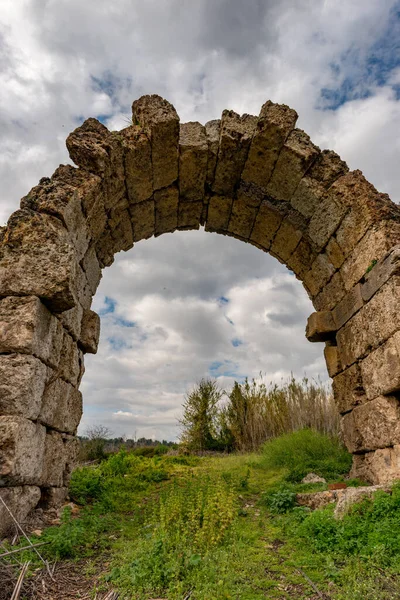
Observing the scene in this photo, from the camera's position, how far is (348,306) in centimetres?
569

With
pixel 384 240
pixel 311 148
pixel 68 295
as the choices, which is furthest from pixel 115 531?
pixel 311 148

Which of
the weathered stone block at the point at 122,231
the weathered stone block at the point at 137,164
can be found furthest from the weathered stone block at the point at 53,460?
the weathered stone block at the point at 137,164

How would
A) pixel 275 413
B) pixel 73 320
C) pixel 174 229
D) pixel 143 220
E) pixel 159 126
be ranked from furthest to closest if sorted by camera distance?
pixel 275 413
pixel 174 229
pixel 143 220
pixel 159 126
pixel 73 320

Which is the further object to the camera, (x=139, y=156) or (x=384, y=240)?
(x=139, y=156)

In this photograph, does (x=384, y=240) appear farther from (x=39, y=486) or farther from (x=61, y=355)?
(x=39, y=486)

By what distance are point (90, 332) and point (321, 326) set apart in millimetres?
3479

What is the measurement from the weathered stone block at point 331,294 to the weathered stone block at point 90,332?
3609 mm

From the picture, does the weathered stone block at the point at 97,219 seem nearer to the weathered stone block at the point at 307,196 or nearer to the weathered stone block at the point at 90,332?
the weathered stone block at the point at 90,332

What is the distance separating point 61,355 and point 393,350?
12.8ft

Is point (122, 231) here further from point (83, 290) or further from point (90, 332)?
point (90, 332)

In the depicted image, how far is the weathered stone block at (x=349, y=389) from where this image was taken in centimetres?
547

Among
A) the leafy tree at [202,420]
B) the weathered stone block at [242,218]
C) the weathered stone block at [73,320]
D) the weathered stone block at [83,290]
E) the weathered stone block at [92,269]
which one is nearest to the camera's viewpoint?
the weathered stone block at [73,320]

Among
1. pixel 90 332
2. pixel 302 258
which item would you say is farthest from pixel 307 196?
pixel 90 332

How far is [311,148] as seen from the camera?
5.75m
